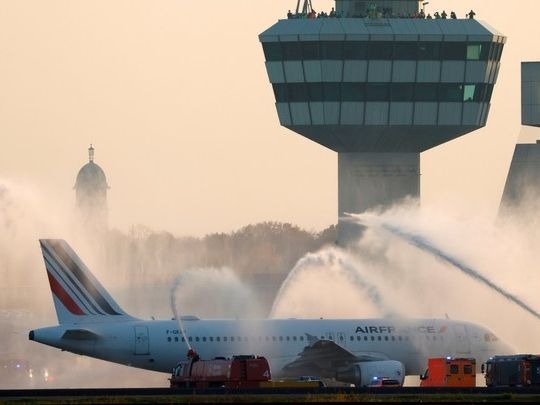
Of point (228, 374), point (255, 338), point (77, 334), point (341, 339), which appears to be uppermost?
point (341, 339)

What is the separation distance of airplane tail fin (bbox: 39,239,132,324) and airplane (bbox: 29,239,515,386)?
0.20ft

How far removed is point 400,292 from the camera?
192 metres

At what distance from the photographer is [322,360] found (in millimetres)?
130750

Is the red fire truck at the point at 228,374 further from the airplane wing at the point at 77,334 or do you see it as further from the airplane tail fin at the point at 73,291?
the airplane tail fin at the point at 73,291

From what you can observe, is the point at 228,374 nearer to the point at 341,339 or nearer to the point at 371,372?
the point at 371,372

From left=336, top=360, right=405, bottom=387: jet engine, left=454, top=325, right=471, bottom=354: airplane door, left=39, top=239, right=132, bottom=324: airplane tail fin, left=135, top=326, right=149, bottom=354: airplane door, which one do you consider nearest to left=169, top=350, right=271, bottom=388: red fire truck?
left=135, top=326, right=149, bottom=354: airplane door

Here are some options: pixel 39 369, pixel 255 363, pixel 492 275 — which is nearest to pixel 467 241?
pixel 492 275

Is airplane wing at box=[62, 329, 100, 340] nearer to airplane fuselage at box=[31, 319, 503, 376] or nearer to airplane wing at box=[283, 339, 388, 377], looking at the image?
airplane fuselage at box=[31, 319, 503, 376]

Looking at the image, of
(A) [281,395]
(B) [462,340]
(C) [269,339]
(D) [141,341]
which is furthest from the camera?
(B) [462,340]

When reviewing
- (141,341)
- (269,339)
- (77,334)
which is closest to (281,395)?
(141,341)

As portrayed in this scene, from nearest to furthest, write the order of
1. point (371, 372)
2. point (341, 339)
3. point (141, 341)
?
point (141, 341) < point (371, 372) < point (341, 339)

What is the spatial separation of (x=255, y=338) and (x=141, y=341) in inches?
328

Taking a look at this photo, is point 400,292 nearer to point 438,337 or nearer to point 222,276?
point 222,276

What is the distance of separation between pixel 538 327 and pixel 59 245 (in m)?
57.1
